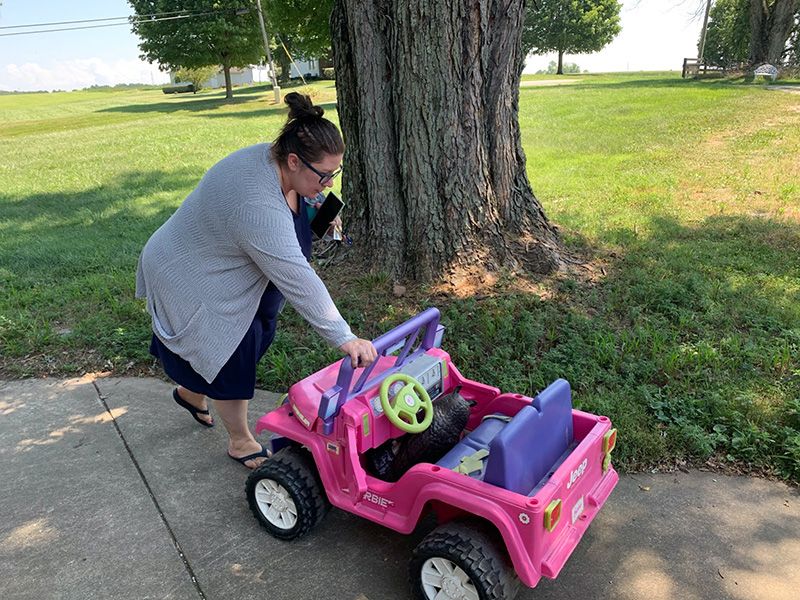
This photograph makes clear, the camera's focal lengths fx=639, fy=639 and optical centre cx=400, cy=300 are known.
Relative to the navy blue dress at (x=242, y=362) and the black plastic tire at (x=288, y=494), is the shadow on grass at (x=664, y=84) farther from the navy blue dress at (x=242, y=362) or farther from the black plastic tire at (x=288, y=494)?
the black plastic tire at (x=288, y=494)

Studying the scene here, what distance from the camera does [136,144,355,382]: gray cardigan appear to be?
2.28 metres

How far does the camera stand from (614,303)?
14.2 ft

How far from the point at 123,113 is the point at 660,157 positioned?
26.9 m

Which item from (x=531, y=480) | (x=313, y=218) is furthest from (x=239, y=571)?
(x=313, y=218)

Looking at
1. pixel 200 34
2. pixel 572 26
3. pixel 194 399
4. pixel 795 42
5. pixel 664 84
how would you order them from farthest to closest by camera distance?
pixel 572 26 < pixel 795 42 < pixel 200 34 < pixel 664 84 < pixel 194 399

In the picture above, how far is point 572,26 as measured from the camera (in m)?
59.0

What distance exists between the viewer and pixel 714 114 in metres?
14.0

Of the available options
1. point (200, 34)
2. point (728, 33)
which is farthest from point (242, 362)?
point (728, 33)

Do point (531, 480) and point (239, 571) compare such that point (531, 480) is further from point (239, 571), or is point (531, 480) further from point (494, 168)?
point (494, 168)

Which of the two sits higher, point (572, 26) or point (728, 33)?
point (572, 26)

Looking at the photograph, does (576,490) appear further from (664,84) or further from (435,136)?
(664,84)

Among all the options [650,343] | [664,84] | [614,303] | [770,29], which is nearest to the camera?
[650,343]

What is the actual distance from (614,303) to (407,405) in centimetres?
243

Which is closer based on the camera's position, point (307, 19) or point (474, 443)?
point (474, 443)
